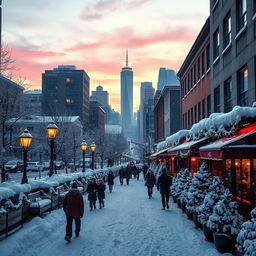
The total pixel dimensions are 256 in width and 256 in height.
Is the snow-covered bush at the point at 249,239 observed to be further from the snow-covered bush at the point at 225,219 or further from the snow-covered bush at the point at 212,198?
the snow-covered bush at the point at 212,198

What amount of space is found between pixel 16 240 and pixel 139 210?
817cm

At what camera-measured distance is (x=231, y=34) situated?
1919cm

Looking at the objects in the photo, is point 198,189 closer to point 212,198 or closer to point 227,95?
point 212,198

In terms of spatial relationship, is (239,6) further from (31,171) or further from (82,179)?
(31,171)

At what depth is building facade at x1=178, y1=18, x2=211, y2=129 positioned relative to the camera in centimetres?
2745

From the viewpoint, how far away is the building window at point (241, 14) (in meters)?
17.6

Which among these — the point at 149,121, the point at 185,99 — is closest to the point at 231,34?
the point at 185,99

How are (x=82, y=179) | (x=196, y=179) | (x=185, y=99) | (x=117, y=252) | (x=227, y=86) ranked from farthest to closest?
(x=185, y=99) < (x=82, y=179) < (x=227, y=86) < (x=196, y=179) < (x=117, y=252)

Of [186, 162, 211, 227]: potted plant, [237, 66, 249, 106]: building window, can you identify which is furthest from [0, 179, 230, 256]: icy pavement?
[237, 66, 249, 106]: building window

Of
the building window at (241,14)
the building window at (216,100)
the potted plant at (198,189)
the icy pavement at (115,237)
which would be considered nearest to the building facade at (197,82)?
the building window at (216,100)

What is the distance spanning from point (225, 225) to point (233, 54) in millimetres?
12004

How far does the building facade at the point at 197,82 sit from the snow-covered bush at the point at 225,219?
18.0 meters

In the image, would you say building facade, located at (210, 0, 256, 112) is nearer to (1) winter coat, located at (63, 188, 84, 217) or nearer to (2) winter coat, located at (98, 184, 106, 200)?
(2) winter coat, located at (98, 184, 106, 200)

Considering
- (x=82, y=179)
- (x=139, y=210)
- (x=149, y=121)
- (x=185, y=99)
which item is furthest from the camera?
(x=149, y=121)
